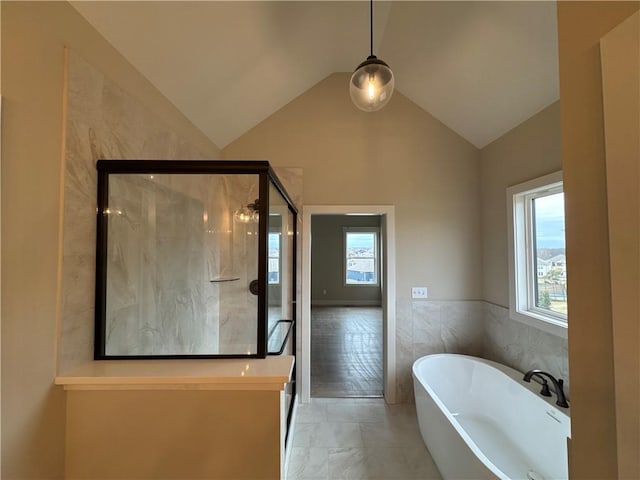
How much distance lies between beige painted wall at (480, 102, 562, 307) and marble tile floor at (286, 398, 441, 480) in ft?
4.94

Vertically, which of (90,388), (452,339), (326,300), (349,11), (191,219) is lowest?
(326,300)

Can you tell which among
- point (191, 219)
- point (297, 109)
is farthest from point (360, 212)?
point (191, 219)

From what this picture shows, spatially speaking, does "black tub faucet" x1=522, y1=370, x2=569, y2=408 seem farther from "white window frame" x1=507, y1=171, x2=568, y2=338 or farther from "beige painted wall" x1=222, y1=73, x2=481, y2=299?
"beige painted wall" x1=222, y1=73, x2=481, y2=299

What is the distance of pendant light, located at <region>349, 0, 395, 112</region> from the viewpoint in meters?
1.56

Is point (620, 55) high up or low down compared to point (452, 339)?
up

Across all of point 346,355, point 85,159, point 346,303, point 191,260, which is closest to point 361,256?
point 346,303

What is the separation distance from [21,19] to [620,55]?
1.74m

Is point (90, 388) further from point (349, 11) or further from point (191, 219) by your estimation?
Result: point (349, 11)

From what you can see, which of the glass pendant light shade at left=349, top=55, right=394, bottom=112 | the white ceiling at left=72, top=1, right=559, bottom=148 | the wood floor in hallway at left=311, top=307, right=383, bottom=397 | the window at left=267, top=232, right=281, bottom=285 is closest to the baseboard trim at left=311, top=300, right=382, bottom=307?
the wood floor in hallway at left=311, top=307, right=383, bottom=397

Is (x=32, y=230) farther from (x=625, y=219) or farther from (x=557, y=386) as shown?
(x=557, y=386)

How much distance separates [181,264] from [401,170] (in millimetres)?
2318

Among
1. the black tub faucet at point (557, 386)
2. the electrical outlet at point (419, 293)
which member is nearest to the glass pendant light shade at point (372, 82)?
the electrical outlet at point (419, 293)

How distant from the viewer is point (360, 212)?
296 cm

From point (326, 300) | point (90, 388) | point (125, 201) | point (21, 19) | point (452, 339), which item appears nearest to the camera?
point (21, 19)
